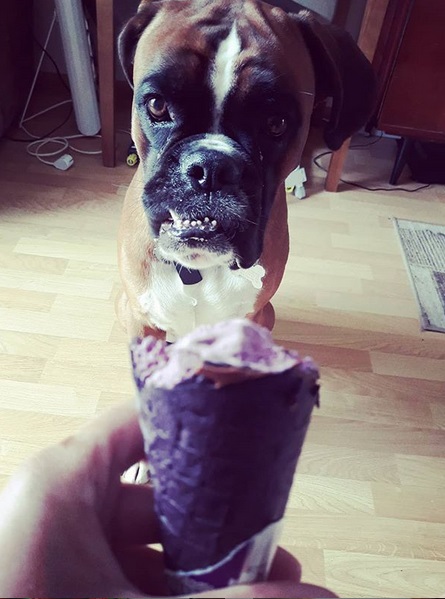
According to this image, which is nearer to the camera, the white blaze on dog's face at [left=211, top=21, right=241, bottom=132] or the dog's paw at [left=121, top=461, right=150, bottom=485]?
the white blaze on dog's face at [left=211, top=21, right=241, bottom=132]

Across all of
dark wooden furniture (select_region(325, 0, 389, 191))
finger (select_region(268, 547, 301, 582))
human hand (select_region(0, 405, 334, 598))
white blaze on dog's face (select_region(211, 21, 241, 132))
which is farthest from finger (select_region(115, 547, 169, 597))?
dark wooden furniture (select_region(325, 0, 389, 191))

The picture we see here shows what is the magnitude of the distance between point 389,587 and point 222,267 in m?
0.65

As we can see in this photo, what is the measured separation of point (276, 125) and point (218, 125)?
99mm

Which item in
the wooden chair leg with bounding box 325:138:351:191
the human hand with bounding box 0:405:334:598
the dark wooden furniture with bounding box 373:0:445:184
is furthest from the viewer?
the wooden chair leg with bounding box 325:138:351:191

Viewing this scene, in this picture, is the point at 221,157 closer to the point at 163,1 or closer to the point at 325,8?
the point at 163,1

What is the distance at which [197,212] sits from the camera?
2.98 feet

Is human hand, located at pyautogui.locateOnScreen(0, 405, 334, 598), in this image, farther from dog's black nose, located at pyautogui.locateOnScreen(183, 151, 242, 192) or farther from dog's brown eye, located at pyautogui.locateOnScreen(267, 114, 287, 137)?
dog's brown eye, located at pyautogui.locateOnScreen(267, 114, 287, 137)

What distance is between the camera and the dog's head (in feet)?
2.92

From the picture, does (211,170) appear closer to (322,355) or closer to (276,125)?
(276,125)

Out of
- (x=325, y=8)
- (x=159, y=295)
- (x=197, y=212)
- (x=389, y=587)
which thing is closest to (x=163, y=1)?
(x=197, y=212)

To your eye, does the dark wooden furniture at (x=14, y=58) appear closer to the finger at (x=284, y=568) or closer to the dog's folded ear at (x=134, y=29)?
the dog's folded ear at (x=134, y=29)

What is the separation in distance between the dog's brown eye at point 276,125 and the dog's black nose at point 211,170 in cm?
11

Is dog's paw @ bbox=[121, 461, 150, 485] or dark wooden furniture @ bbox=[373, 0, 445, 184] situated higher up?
dark wooden furniture @ bbox=[373, 0, 445, 184]

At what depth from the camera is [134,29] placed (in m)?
1.01
